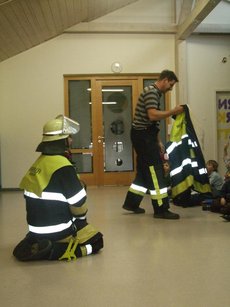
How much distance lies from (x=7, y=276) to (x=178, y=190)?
2280 mm

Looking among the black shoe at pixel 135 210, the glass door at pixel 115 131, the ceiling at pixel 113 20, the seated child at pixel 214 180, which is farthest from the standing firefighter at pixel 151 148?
the glass door at pixel 115 131

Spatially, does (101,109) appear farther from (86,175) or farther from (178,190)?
(178,190)

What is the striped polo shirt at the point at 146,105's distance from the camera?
153 inches

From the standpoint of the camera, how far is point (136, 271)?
7.52 ft

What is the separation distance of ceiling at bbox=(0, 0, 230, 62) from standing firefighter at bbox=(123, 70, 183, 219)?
8.53 feet

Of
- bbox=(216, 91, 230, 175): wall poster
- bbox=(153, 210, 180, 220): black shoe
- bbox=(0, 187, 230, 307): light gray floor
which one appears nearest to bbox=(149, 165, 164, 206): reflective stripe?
bbox=(153, 210, 180, 220): black shoe

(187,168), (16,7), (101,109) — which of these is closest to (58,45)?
(101,109)

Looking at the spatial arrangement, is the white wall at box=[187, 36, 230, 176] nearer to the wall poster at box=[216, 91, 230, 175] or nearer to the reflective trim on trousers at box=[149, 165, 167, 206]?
the wall poster at box=[216, 91, 230, 175]

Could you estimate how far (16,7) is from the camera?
5188mm

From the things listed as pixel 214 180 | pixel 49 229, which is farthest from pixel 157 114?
pixel 49 229

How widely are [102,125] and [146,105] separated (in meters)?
3.85

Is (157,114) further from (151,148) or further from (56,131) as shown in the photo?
(56,131)

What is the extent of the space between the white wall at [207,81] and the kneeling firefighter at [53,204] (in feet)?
18.2

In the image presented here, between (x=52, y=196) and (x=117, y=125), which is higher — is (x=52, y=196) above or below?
below
